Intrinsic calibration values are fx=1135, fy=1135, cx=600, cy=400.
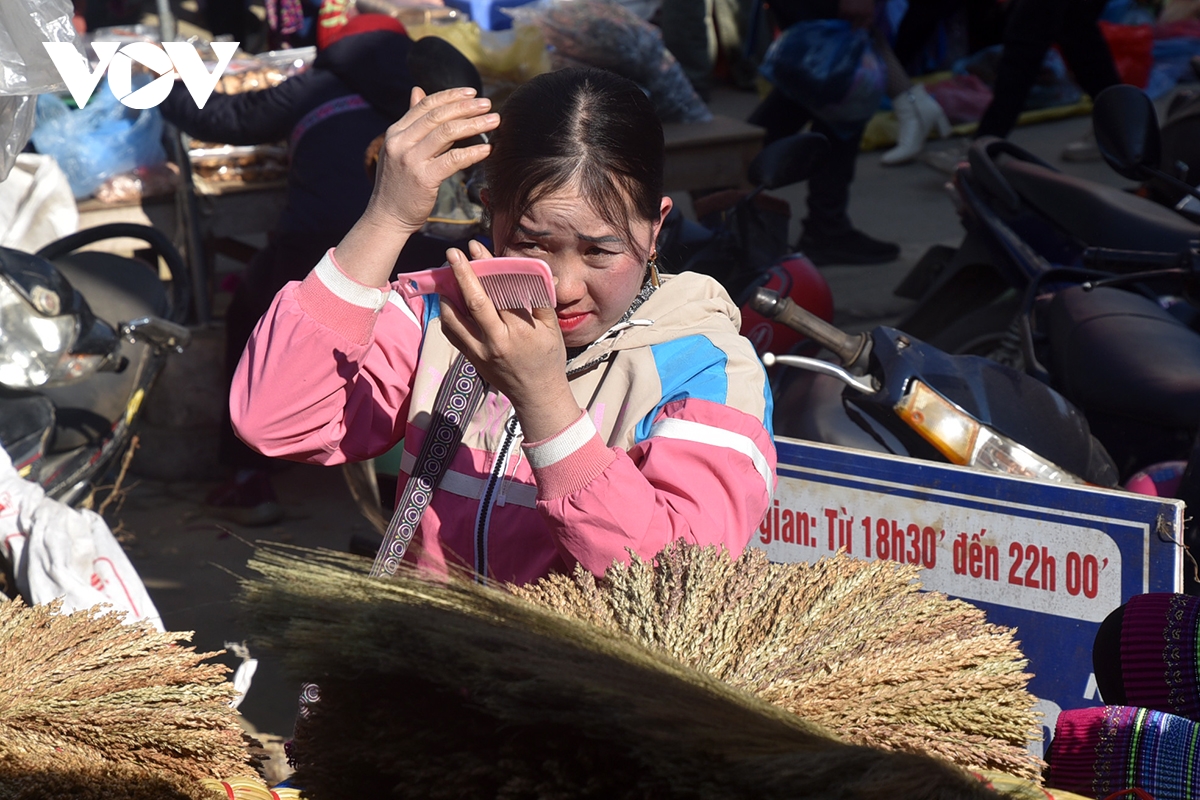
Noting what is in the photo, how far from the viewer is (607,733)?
799 mm

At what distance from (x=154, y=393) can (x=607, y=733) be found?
13.4 feet

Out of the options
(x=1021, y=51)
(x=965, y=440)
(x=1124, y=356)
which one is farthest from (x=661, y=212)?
(x=1021, y=51)

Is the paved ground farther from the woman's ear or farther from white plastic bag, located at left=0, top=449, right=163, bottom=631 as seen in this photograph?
the woman's ear

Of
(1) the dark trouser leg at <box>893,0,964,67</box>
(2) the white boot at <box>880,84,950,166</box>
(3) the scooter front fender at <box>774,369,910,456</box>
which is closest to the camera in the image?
(3) the scooter front fender at <box>774,369,910,456</box>

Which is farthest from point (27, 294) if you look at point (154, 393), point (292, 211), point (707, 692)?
point (707, 692)

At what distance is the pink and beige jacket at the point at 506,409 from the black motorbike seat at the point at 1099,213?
231 centimetres

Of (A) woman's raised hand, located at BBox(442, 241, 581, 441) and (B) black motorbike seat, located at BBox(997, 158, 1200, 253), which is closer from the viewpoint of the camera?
(A) woman's raised hand, located at BBox(442, 241, 581, 441)

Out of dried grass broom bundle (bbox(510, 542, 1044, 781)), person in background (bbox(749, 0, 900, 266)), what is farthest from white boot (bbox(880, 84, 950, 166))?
dried grass broom bundle (bbox(510, 542, 1044, 781))

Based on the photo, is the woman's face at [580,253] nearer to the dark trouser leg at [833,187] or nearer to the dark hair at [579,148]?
the dark hair at [579,148]

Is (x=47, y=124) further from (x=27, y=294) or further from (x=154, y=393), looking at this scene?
(x=27, y=294)

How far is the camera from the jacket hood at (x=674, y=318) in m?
1.52

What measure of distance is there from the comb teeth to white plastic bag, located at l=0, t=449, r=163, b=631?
155cm

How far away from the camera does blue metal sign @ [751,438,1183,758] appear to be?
2.02 meters

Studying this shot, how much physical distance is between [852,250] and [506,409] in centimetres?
541
